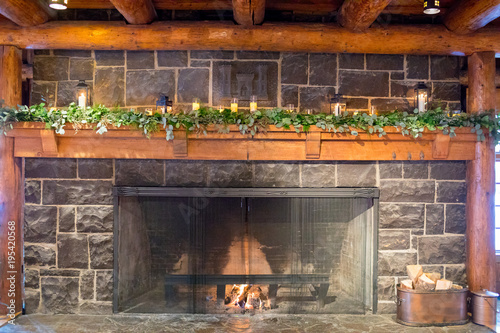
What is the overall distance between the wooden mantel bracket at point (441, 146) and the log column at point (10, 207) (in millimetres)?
4412

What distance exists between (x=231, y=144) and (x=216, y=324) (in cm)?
183

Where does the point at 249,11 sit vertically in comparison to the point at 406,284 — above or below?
above

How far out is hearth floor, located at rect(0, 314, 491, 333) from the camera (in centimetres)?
379

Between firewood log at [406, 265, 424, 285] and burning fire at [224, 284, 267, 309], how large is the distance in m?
1.56

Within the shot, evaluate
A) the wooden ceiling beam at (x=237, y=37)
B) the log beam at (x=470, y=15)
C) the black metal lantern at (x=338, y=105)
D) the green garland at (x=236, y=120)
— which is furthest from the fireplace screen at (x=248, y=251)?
the log beam at (x=470, y=15)

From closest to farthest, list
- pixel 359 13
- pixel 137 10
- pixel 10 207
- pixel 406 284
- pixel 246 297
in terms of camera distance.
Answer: pixel 359 13, pixel 137 10, pixel 406 284, pixel 10 207, pixel 246 297

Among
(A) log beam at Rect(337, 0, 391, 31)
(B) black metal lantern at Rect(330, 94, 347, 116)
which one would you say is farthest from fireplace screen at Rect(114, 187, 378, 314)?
(A) log beam at Rect(337, 0, 391, 31)

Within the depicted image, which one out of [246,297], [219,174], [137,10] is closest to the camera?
[137,10]

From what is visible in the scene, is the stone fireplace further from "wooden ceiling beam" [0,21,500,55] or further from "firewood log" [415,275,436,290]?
"firewood log" [415,275,436,290]

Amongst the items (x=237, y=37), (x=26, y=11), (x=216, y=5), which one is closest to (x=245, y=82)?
(x=237, y=37)

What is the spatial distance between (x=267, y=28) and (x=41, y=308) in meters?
3.84

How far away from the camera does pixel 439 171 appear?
4281mm

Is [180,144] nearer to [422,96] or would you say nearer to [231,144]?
[231,144]

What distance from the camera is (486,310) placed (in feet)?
13.0
